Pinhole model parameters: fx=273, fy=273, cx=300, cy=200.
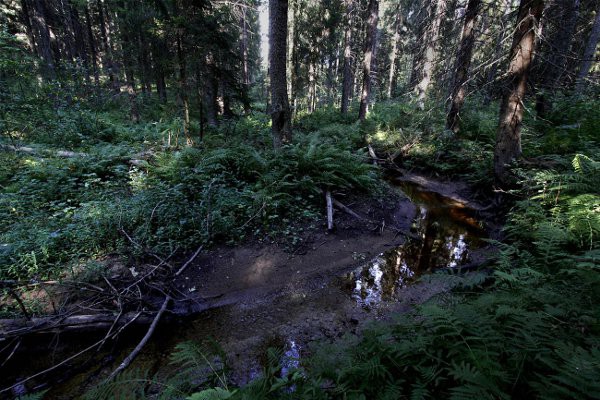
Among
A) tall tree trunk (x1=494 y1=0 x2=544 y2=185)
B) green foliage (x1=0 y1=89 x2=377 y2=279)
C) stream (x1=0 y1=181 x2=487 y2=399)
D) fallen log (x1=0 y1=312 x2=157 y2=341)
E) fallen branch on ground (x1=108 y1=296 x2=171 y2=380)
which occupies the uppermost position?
tall tree trunk (x1=494 y1=0 x2=544 y2=185)

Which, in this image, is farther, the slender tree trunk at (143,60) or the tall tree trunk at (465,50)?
the slender tree trunk at (143,60)

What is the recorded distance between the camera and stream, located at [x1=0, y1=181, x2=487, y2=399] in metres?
3.54

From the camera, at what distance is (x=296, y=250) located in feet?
20.1

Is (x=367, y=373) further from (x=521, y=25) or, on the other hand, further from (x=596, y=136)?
(x=596, y=136)

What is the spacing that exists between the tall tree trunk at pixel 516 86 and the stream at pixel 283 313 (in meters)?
2.18

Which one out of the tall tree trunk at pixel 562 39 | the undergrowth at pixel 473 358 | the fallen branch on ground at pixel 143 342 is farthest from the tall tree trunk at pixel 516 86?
the fallen branch on ground at pixel 143 342

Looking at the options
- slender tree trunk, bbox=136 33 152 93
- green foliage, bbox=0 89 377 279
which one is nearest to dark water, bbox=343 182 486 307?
green foliage, bbox=0 89 377 279

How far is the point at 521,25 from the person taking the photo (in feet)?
20.8

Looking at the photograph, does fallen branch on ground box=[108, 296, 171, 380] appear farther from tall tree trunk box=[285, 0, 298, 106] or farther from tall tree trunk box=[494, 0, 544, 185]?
tall tree trunk box=[285, 0, 298, 106]

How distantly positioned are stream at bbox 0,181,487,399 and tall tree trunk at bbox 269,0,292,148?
13.4 ft

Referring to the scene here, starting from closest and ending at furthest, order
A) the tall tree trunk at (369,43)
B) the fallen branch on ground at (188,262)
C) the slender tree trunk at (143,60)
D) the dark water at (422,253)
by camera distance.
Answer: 1. the fallen branch on ground at (188,262)
2. the dark water at (422,253)
3. the tall tree trunk at (369,43)
4. the slender tree trunk at (143,60)

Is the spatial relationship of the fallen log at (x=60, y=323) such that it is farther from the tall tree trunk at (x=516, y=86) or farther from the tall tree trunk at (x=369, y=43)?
the tall tree trunk at (x=369, y=43)

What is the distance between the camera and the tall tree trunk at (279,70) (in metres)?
7.55

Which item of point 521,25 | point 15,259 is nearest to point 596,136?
point 521,25
